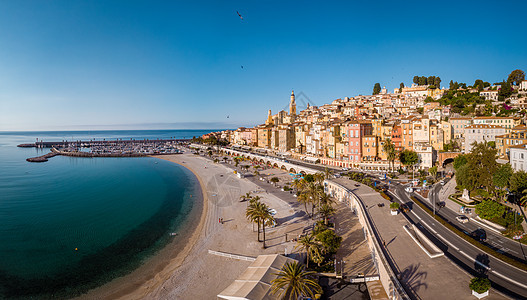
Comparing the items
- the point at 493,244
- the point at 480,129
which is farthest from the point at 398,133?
the point at 493,244

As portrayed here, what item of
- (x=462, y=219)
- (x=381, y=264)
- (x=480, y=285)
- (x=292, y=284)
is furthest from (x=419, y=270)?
(x=462, y=219)

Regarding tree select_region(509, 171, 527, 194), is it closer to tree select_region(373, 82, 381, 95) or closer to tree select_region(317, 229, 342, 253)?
tree select_region(317, 229, 342, 253)

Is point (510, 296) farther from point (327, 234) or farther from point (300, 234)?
point (300, 234)

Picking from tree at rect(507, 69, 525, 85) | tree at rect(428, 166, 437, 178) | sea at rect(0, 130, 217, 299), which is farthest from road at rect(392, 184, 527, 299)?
tree at rect(507, 69, 525, 85)

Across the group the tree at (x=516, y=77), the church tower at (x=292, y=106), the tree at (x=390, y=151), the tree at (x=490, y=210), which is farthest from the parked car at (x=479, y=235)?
the church tower at (x=292, y=106)

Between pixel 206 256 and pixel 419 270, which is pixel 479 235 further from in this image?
pixel 206 256

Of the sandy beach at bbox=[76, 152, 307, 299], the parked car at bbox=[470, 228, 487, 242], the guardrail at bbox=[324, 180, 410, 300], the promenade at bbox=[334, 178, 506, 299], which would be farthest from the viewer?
the parked car at bbox=[470, 228, 487, 242]
